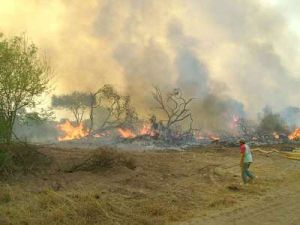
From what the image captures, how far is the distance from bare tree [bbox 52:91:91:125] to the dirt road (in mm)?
37513

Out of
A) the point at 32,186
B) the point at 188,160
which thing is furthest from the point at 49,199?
the point at 188,160

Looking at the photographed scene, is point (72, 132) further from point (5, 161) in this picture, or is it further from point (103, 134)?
point (5, 161)

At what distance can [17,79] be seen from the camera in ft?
60.3

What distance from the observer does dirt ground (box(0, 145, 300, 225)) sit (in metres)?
12.4

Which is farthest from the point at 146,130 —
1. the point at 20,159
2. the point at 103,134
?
the point at 20,159

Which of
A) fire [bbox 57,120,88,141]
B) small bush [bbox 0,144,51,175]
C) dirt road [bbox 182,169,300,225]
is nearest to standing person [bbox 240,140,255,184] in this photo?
dirt road [bbox 182,169,300,225]

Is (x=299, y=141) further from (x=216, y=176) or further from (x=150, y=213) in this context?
(x=150, y=213)

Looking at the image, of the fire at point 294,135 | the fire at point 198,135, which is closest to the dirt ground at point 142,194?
the fire at point 294,135

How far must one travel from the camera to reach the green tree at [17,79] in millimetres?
18250

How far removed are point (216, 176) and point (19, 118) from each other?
8490 millimetres

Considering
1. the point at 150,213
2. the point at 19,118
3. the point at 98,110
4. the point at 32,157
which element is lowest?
the point at 150,213

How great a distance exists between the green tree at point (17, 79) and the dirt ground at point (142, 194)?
2.49m

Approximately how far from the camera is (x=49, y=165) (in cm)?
1906

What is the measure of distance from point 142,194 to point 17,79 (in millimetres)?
7022
